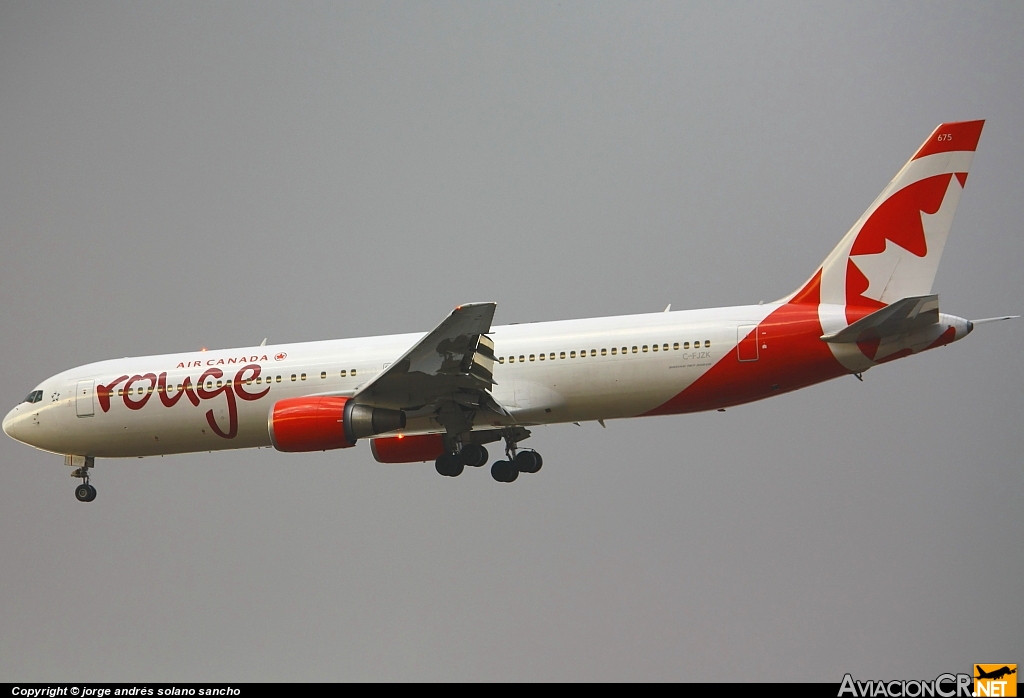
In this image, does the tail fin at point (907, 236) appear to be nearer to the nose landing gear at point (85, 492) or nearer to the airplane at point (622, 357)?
the airplane at point (622, 357)

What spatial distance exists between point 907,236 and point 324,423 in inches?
483

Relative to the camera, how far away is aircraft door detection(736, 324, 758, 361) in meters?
23.1

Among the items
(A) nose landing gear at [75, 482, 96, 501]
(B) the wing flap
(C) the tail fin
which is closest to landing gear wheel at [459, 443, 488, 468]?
(B) the wing flap

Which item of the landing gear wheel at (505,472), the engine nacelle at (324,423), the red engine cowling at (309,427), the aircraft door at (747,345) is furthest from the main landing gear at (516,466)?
the aircraft door at (747,345)

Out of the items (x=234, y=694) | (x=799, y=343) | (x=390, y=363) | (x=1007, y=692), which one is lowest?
(x=1007, y=692)

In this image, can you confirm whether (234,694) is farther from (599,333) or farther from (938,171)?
(938,171)

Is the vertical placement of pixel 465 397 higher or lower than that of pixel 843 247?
lower

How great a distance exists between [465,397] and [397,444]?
3607 millimetres

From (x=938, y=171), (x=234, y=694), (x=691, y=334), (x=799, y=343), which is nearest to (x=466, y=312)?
(x=691, y=334)

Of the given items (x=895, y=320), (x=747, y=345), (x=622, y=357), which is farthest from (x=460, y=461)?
(x=895, y=320)

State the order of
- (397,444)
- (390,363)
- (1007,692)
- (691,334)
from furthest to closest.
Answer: (397,444), (390,363), (691,334), (1007,692)

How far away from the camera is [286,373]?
25.3 meters

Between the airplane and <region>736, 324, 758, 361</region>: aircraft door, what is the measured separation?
0.08ft

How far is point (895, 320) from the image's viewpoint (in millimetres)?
21953
